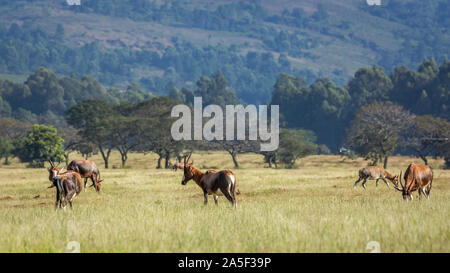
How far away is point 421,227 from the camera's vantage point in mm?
14281

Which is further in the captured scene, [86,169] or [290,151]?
[290,151]

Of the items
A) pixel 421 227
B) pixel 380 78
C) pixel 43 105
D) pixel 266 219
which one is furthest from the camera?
pixel 43 105

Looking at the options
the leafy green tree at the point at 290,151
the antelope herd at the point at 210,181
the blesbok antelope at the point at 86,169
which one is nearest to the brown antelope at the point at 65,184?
the antelope herd at the point at 210,181

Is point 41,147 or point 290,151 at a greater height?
point 41,147

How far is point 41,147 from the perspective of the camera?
7050cm

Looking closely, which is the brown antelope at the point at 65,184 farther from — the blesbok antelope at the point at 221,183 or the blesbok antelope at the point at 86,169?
the blesbok antelope at the point at 86,169

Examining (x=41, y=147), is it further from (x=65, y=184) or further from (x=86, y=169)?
(x=65, y=184)

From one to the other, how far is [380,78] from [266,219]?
153 meters

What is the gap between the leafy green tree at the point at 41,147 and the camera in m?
70.4

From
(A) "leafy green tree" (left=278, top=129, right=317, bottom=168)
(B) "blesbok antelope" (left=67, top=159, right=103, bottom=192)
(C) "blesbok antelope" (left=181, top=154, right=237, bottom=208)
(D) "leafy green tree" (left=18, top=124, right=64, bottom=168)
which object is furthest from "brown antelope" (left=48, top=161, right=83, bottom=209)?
(A) "leafy green tree" (left=278, top=129, right=317, bottom=168)

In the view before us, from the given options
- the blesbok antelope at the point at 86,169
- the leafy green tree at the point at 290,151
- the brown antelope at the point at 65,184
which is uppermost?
the brown antelope at the point at 65,184

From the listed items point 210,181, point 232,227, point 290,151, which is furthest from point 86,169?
point 290,151
